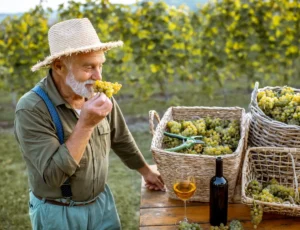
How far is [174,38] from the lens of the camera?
6.41m

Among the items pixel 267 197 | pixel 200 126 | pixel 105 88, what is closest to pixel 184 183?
pixel 267 197

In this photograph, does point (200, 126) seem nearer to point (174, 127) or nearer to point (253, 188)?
point (174, 127)

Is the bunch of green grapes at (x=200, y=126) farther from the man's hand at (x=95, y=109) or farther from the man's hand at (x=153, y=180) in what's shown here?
the man's hand at (x=95, y=109)

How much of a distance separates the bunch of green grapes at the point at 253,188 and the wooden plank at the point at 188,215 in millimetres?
119

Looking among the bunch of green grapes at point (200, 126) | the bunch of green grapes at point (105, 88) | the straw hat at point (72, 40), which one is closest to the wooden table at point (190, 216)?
the bunch of green grapes at point (200, 126)

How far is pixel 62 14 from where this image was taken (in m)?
6.21

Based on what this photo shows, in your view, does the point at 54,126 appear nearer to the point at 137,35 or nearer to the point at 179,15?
the point at 137,35

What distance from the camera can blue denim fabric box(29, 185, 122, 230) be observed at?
250cm

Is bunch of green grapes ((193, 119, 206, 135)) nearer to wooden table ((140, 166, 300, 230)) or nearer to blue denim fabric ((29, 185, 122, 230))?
wooden table ((140, 166, 300, 230))

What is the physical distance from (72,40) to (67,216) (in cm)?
105

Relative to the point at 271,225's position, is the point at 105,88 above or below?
above

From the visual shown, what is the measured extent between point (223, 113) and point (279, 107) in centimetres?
48

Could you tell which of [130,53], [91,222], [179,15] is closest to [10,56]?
[130,53]

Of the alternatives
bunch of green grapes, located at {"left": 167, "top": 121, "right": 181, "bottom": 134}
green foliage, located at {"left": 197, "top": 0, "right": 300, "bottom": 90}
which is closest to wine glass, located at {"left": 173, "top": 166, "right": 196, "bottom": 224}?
Answer: bunch of green grapes, located at {"left": 167, "top": 121, "right": 181, "bottom": 134}
